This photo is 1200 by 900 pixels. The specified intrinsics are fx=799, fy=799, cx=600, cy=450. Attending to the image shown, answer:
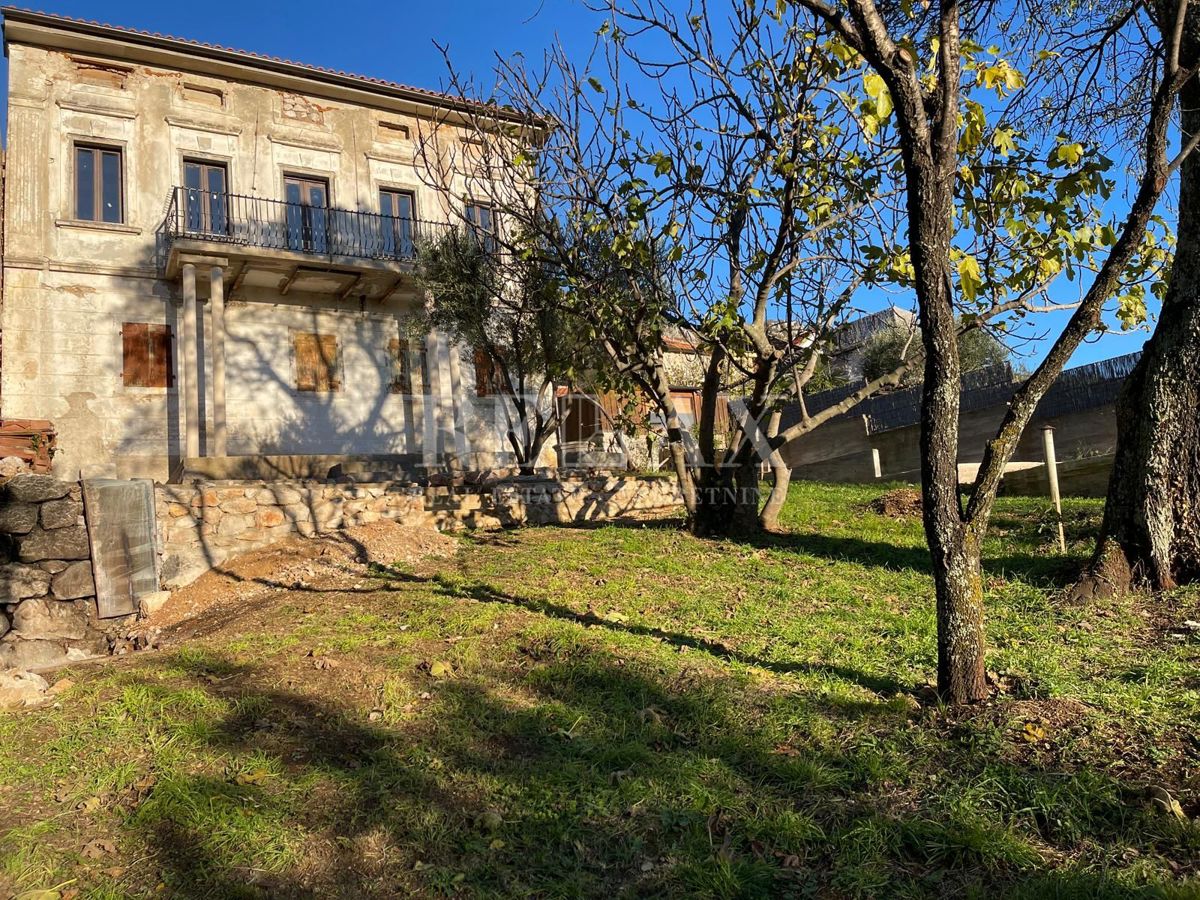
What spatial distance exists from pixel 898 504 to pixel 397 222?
447 inches

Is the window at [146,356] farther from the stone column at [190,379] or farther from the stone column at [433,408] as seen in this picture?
the stone column at [433,408]

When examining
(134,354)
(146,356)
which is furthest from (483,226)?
(134,354)

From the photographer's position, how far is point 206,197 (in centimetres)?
1450

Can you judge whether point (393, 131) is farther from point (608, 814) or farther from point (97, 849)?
point (608, 814)

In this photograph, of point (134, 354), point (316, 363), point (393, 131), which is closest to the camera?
point (134, 354)

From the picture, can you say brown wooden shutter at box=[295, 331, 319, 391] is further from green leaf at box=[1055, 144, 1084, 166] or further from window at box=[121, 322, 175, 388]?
green leaf at box=[1055, 144, 1084, 166]

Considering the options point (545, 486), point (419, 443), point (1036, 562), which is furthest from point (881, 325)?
point (1036, 562)

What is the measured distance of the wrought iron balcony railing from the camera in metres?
14.1

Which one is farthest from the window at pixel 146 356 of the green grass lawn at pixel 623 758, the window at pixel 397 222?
the green grass lawn at pixel 623 758

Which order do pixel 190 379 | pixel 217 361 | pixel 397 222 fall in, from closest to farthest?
pixel 217 361 < pixel 190 379 < pixel 397 222

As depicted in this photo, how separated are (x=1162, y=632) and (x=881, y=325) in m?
19.3

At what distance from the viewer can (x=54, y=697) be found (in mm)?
4344

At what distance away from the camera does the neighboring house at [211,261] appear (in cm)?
1327

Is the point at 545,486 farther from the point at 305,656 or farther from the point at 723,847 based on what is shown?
the point at 723,847
